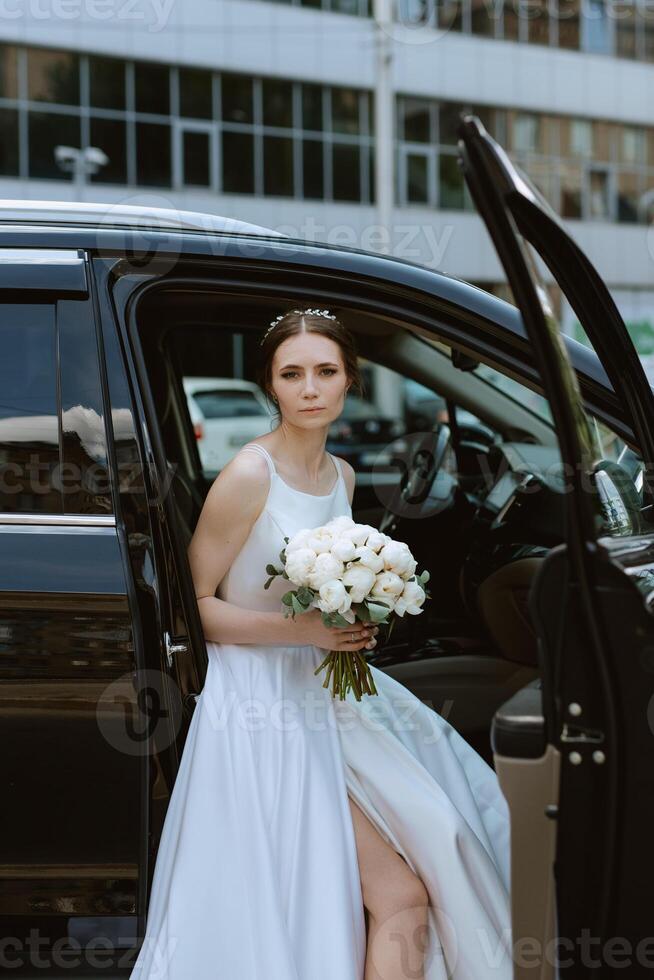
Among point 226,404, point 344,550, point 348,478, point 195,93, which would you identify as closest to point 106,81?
point 195,93

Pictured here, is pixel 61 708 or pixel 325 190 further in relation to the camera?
pixel 325 190

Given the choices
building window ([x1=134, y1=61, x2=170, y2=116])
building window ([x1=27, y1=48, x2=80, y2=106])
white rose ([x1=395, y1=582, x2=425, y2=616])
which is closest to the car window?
white rose ([x1=395, y1=582, x2=425, y2=616])

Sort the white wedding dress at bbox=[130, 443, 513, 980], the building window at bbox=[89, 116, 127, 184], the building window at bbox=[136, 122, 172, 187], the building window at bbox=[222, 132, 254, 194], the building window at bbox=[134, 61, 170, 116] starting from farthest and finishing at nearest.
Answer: the building window at bbox=[222, 132, 254, 194]
the building window at bbox=[136, 122, 172, 187]
the building window at bbox=[134, 61, 170, 116]
the building window at bbox=[89, 116, 127, 184]
the white wedding dress at bbox=[130, 443, 513, 980]

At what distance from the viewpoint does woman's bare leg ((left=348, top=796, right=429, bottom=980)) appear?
1971 mm

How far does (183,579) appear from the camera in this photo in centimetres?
207

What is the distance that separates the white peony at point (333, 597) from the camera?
197 cm

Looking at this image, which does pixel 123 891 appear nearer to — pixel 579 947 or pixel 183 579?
pixel 183 579

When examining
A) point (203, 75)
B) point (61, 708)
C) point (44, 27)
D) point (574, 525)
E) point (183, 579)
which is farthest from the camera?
point (203, 75)

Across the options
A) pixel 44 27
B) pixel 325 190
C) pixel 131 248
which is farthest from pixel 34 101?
pixel 131 248

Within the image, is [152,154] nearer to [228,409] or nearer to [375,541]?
[228,409]

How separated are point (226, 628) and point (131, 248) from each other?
2.60 ft

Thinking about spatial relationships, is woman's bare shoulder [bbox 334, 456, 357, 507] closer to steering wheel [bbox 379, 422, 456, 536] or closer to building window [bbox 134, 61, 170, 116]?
steering wheel [bbox 379, 422, 456, 536]

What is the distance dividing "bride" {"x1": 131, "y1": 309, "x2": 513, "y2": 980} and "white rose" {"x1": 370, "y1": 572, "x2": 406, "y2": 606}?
100mm

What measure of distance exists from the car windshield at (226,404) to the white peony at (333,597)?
25.1 ft
